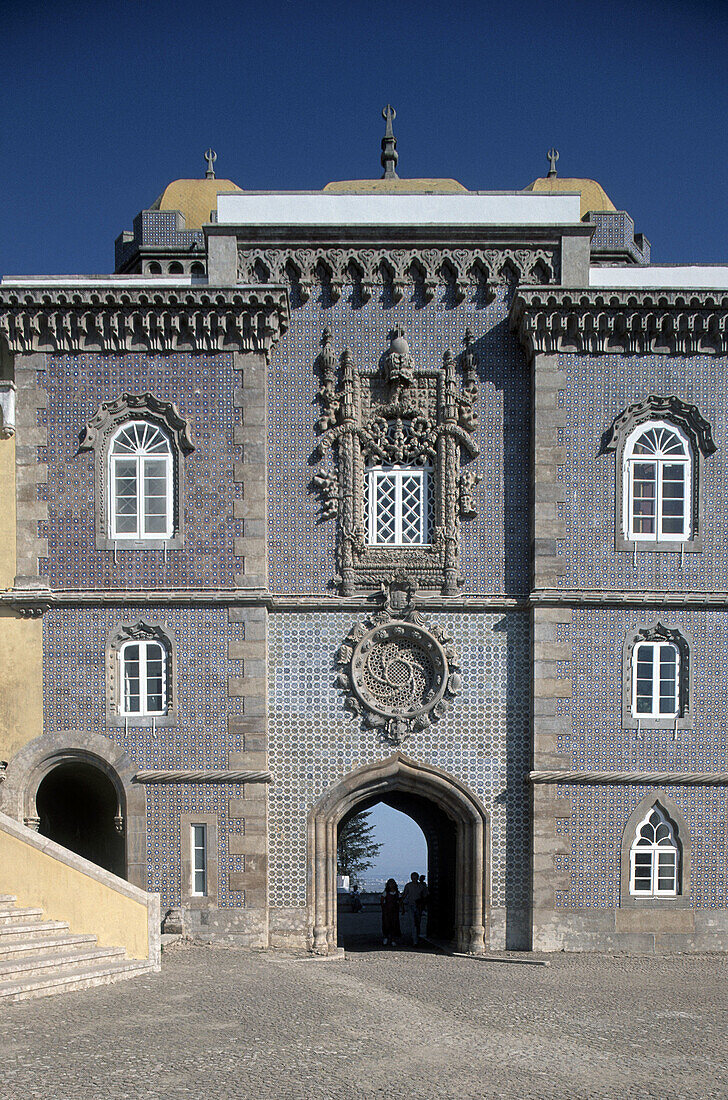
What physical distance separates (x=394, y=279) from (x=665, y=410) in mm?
4703

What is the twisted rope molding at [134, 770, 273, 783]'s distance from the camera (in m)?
17.4

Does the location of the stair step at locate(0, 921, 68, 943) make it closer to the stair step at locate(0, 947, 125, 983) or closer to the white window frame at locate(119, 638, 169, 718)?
the stair step at locate(0, 947, 125, 983)

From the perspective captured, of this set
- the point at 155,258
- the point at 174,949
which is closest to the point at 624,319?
the point at 155,258

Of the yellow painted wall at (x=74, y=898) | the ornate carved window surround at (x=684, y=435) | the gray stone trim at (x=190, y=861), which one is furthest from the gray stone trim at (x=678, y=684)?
the yellow painted wall at (x=74, y=898)

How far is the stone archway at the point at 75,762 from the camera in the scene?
57.0 ft

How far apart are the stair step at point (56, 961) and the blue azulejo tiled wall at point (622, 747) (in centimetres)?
679

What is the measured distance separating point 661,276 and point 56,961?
43.9 feet

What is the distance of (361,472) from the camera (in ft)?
60.5

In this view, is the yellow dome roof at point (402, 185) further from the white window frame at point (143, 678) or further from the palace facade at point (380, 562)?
the white window frame at point (143, 678)

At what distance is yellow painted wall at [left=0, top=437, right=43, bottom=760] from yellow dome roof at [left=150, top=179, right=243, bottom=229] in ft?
30.0

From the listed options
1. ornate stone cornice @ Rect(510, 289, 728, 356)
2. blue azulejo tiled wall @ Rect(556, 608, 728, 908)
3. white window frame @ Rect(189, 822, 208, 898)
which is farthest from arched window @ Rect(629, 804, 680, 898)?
ornate stone cornice @ Rect(510, 289, 728, 356)

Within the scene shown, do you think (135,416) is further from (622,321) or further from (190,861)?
(622,321)

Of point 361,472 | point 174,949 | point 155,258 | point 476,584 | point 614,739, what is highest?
point 155,258

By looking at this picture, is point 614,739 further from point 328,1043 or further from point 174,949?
point 328,1043
